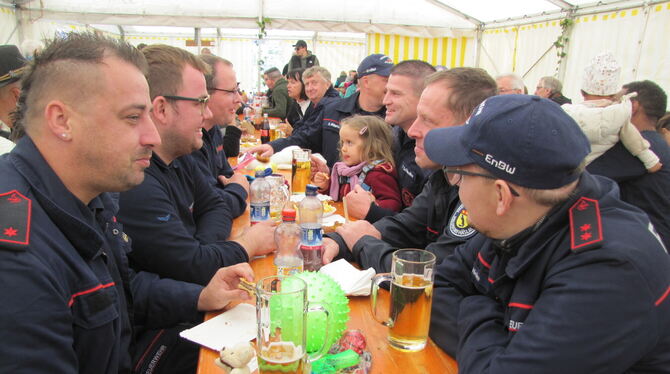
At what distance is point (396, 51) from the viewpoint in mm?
11070

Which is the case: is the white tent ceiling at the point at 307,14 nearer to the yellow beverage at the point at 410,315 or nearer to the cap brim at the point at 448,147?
the cap brim at the point at 448,147

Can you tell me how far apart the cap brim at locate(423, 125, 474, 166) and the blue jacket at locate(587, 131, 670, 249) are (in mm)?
2919

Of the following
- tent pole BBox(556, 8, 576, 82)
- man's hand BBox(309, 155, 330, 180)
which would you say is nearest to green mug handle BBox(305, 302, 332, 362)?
man's hand BBox(309, 155, 330, 180)

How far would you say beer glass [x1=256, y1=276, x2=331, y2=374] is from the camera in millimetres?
1141

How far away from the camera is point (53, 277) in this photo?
1.07m

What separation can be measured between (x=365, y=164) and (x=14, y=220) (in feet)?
8.50

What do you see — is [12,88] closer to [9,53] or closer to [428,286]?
[9,53]

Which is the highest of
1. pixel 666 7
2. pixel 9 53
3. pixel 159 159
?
pixel 666 7

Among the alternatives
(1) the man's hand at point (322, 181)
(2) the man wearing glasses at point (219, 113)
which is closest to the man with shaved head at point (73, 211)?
(2) the man wearing glasses at point (219, 113)

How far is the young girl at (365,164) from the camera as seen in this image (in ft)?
10.7

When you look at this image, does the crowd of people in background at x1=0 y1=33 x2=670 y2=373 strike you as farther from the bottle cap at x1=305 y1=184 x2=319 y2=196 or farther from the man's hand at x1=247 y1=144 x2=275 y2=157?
the man's hand at x1=247 y1=144 x2=275 y2=157

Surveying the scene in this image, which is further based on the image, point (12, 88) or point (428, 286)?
point (12, 88)

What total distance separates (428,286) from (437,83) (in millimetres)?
1291

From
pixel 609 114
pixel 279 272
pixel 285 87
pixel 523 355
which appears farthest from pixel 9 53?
pixel 285 87
